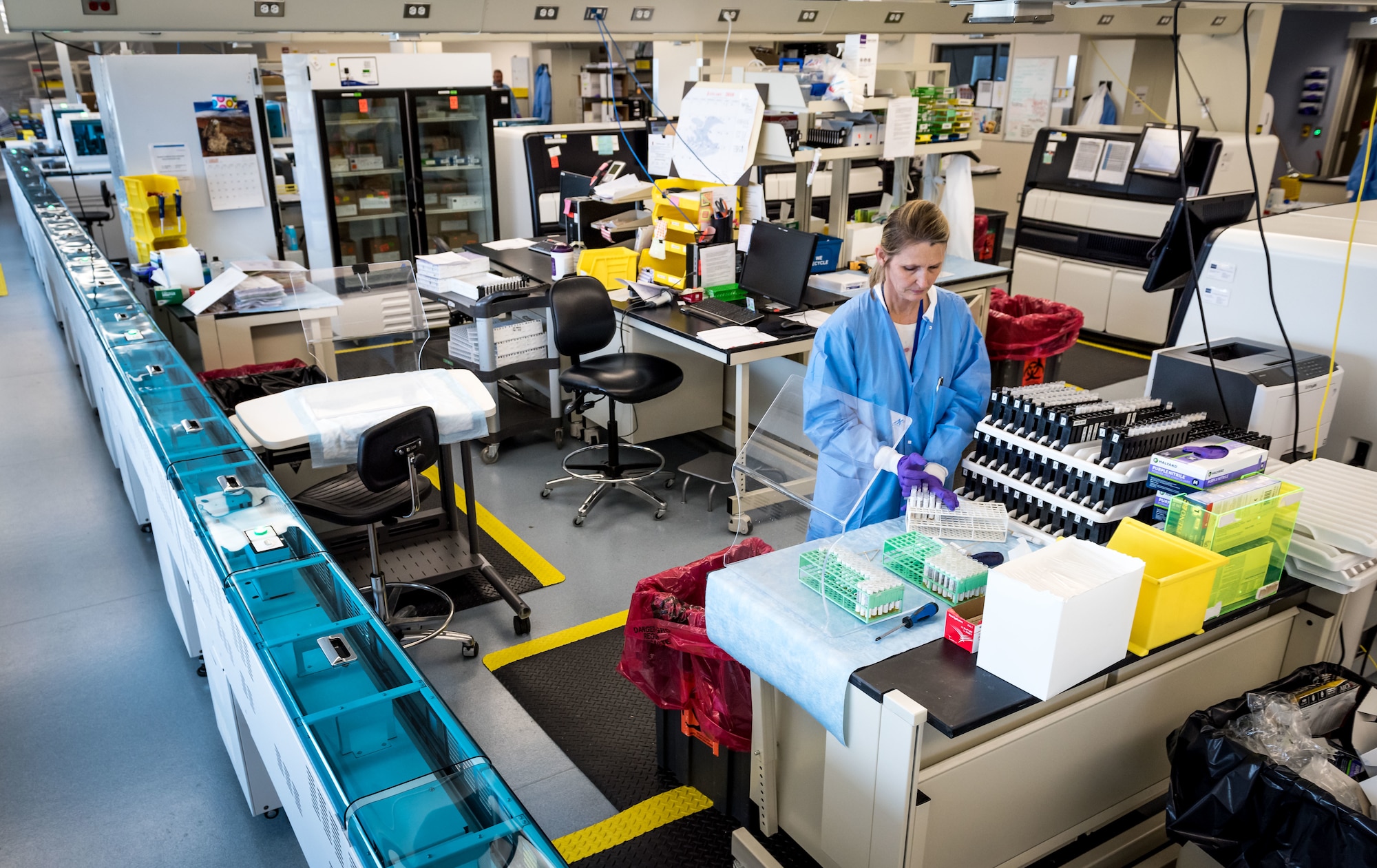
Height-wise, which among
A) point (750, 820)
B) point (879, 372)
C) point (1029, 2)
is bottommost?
point (750, 820)

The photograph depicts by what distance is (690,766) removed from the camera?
2.66 m

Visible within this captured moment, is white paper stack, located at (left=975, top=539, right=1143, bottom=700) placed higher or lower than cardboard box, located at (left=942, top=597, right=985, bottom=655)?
higher

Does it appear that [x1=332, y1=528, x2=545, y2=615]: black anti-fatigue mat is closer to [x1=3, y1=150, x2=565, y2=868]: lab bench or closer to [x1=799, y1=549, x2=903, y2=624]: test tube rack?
[x1=3, y1=150, x2=565, y2=868]: lab bench

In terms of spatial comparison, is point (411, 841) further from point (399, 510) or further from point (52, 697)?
point (52, 697)

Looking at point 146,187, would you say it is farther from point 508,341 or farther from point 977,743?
point 977,743

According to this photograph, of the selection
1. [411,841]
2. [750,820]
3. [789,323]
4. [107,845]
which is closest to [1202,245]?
[789,323]

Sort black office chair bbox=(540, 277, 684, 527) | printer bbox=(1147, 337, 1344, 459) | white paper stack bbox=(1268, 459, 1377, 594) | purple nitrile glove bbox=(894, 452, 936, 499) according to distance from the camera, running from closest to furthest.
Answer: white paper stack bbox=(1268, 459, 1377, 594) → purple nitrile glove bbox=(894, 452, 936, 499) → printer bbox=(1147, 337, 1344, 459) → black office chair bbox=(540, 277, 684, 527)

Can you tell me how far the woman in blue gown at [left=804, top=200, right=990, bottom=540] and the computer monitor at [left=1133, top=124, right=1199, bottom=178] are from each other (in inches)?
165

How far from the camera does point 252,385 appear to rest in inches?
148

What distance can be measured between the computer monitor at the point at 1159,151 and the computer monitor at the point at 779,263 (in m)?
2.95

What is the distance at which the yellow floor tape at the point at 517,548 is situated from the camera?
3.79 metres

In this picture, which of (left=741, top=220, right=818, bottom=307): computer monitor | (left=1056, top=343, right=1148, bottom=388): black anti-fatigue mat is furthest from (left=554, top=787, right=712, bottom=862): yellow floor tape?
(left=1056, top=343, right=1148, bottom=388): black anti-fatigue mat

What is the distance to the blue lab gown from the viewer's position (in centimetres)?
261

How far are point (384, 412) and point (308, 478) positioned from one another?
40.4 inches
